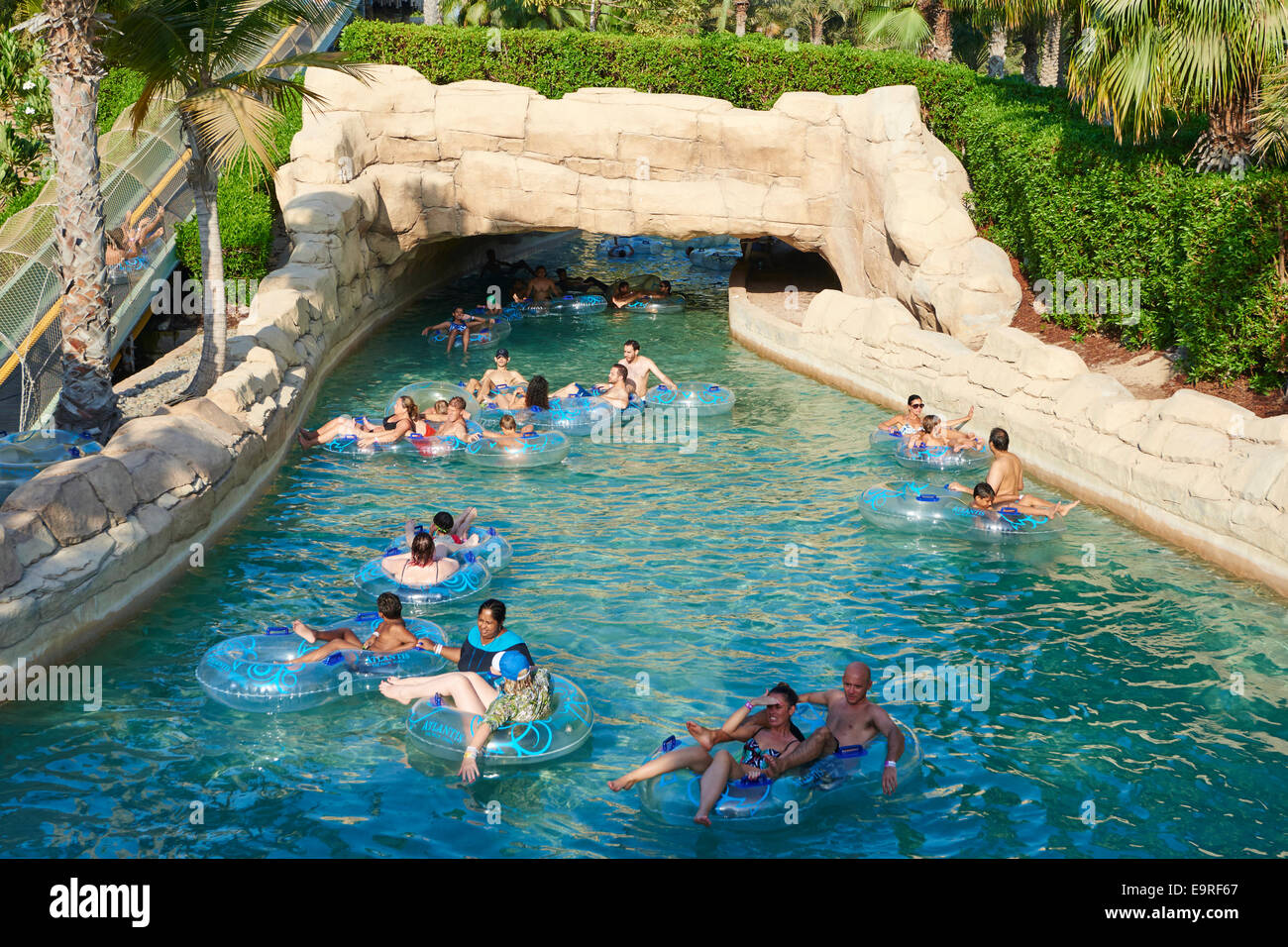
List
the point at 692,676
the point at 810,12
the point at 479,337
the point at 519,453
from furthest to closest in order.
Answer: the point at 810,12 → the point at 479,337 → the point at 519,453 → the point at 692,676

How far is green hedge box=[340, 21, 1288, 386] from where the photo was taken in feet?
51.2

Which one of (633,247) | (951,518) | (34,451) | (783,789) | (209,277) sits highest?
(633,247)

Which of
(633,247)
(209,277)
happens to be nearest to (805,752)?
(209,277)

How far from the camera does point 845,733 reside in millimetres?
9523

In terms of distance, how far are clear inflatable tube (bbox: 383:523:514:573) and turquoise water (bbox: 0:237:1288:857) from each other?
0.67 ft

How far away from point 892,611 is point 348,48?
68.7 feet

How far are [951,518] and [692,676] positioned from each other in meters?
4.66

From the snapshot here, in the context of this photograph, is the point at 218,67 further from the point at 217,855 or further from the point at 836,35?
the point at 836,35

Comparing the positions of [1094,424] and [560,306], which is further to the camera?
[560,306]

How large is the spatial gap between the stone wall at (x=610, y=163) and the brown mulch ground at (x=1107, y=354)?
10.7ft

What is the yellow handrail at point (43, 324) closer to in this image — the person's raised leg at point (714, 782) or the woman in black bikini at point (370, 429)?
the woman in black bikini at point (370, 429)

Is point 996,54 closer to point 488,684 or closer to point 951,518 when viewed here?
point 951,518

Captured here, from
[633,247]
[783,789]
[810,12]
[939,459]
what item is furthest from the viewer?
[810,12]

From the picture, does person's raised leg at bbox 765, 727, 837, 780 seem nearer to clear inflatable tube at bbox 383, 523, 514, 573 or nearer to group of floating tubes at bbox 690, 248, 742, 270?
clear inflatable tube at bbox 383, 523, 514, 573
